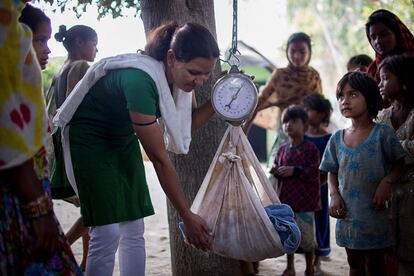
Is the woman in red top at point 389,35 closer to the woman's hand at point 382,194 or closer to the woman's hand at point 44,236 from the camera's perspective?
the woman's hand at point 382,194

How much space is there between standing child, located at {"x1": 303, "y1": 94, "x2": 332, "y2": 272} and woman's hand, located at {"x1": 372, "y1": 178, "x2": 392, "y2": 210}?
1.45m

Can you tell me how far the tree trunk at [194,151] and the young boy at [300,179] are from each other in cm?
78

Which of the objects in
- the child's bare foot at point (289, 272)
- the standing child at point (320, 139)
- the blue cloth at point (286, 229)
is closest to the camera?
the blue cloth at point (286, 229)

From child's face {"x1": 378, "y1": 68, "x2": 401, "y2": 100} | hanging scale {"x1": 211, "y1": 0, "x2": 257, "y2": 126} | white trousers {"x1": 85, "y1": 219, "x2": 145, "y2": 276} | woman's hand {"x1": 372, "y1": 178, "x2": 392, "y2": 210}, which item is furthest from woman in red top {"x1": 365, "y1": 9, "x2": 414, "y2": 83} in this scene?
white trousers {"x1": 85, "y1": 219, "x2": 145, "y2": 276}

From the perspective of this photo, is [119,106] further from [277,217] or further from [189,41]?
[277,217]

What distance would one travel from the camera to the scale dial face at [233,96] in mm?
2648

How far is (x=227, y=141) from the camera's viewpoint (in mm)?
2711

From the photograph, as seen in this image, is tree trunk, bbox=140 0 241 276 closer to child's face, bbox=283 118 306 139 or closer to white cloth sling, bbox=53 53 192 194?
white cloth sling, bbox=53 53 192 194

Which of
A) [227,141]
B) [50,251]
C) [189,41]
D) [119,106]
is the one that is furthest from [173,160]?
[50,251]

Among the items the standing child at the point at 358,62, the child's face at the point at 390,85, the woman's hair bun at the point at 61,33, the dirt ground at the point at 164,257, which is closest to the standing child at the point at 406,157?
the child's face at the point at 390,85

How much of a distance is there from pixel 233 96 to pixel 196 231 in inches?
26.6

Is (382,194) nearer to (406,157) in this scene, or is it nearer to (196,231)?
(406,157)

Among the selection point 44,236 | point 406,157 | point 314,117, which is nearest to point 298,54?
point 314,117

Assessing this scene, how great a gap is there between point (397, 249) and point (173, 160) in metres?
1.32
